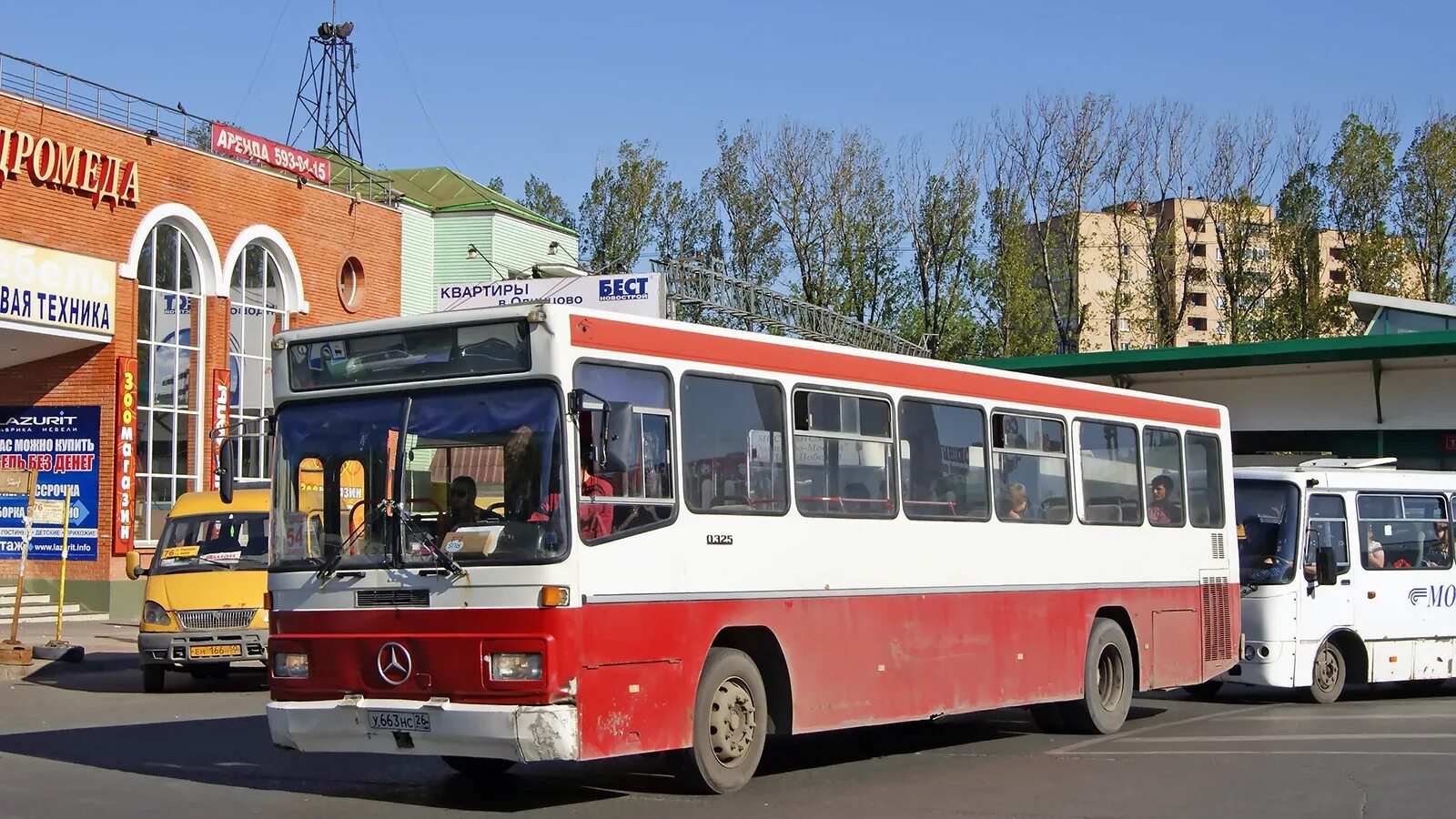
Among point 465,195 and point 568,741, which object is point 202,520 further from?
point 465,195

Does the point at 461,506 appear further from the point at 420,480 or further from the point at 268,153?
Result: the point at 268,153

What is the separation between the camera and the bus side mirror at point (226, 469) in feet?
34.4

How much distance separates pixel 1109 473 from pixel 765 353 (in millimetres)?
4958

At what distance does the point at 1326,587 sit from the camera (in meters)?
17.0

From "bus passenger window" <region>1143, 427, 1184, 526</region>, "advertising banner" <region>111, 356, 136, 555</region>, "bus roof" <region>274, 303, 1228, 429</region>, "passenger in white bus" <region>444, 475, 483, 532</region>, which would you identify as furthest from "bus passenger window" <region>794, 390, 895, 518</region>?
"advertising banner" <region>111, 356, 136, 555</region>

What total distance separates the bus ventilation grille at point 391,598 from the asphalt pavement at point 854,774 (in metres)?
1.26

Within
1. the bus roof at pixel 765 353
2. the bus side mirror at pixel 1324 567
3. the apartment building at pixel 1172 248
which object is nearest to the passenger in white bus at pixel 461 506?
the bus roof at pixel 765 353

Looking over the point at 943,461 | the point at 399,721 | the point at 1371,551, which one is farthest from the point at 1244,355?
the point at 399,721

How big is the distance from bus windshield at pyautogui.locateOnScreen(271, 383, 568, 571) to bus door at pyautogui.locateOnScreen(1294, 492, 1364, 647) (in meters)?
10.6

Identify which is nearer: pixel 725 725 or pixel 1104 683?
pixel 725 725

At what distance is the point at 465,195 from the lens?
46406 mm

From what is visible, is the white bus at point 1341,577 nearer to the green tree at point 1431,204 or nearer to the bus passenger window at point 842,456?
the bus passenger window at point 842,456

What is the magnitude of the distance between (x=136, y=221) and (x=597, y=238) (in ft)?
110

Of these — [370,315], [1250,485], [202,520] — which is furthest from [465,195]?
[1250,485]
